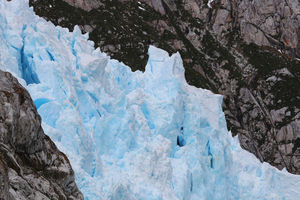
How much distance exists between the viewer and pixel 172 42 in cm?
6925

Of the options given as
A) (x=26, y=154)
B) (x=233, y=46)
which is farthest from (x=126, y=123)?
(x=233, y=46)

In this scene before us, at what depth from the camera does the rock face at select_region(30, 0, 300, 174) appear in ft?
204

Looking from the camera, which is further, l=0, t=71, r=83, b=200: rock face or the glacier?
the glacier

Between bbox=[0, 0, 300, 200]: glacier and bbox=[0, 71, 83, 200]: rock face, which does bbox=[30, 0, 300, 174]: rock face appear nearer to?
bbox=[0, 0, 300, 200]: glacier

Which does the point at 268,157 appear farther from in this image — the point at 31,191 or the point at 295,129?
the point at 31,191

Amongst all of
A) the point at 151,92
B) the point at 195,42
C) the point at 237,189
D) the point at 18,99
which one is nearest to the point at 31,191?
the point at 18,99

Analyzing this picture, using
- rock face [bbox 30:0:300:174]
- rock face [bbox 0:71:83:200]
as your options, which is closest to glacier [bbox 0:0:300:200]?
rock face [bbox 0:71:83:200]

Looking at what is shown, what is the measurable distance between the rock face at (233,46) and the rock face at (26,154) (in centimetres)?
4944

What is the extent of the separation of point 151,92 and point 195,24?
195 feet

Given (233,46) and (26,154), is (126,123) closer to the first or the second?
(26,154)

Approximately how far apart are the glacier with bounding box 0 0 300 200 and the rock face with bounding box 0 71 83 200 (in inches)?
135

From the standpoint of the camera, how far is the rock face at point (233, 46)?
204 ft

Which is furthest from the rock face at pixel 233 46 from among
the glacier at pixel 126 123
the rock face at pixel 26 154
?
the rock face at pixel 26 154

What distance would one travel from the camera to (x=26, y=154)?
Answer: 280 inches
